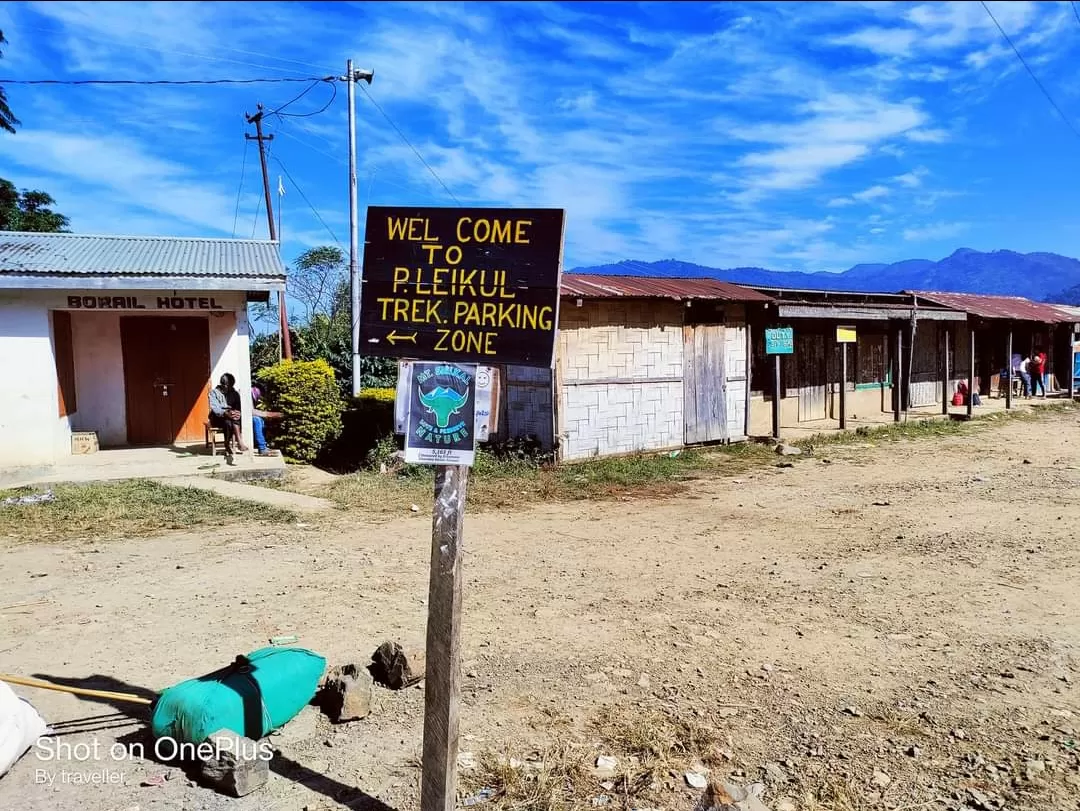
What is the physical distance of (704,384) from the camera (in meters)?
13.9

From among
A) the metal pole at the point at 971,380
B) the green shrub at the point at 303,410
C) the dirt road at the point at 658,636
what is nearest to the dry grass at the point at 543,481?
the dirt road at the point at 658,636

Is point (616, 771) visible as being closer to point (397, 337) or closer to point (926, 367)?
point (397, 337)

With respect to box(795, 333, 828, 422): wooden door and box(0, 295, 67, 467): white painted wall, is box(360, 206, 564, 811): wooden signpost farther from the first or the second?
box(795, 333, 828, 422): wooden door

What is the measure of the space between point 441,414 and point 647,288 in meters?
10.9

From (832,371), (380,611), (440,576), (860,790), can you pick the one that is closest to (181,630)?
(380,611)

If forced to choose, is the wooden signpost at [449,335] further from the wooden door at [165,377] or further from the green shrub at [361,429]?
the wooden door at [165,377]

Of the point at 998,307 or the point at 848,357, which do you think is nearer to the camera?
the point at 848,357

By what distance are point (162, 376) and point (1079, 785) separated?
13.2 meters

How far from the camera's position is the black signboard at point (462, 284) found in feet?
9.77

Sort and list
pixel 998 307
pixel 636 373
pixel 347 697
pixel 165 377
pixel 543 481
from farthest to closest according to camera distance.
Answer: pixel 998 307, pixel 165 377, pixel 636 373, pixel 543 481, pixel 347 697

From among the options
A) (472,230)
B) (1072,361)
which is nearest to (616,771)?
(472,230)

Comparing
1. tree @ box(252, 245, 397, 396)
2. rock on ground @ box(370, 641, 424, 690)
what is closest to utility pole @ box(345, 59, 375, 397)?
tree @ box(252, 245, 397, 396)

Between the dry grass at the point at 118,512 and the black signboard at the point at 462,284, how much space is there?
19.2ft

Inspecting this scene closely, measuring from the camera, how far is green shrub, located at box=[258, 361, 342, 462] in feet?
41.8
